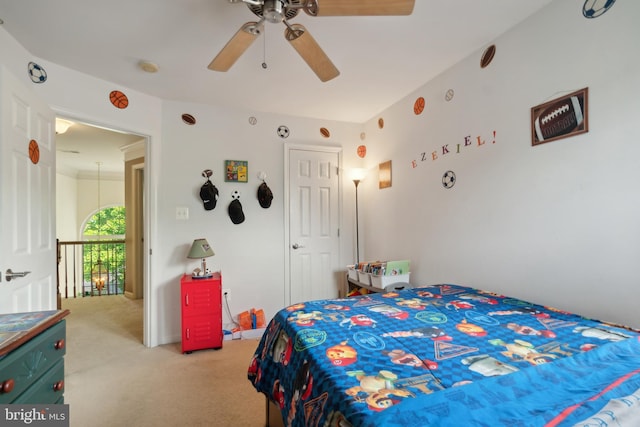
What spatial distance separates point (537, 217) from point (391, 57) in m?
1.48

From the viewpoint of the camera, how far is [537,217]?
5.64 feet

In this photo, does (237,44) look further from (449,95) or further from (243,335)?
(243,335)

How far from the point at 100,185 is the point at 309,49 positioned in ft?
24.8

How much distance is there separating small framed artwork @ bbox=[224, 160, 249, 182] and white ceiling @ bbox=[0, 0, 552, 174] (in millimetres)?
681

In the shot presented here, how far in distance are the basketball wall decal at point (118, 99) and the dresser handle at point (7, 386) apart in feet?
7.77

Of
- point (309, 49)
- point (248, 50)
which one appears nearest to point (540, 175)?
point (309, 49)

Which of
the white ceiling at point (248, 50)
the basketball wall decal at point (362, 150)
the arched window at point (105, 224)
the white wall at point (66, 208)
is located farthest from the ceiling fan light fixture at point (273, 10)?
the arched window at point (105, 224)

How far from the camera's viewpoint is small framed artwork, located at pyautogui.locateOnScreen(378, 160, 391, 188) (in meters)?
3.12

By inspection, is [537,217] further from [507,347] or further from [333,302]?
[333,302]

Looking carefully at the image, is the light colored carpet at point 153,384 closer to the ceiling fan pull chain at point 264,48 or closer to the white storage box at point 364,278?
the white storage box at point 364,278

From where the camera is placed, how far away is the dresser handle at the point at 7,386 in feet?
2.86

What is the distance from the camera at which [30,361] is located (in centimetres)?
101

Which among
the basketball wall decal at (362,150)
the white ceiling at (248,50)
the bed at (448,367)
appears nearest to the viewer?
the bed at (448,367)

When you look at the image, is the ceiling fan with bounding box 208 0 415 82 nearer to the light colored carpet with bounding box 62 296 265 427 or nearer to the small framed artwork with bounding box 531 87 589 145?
the small framed artwork with bounding box 531 87 589 145
